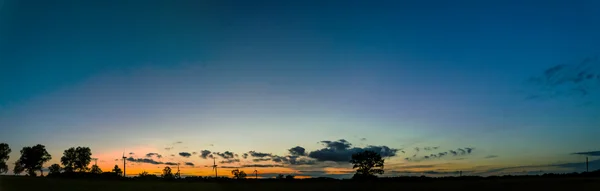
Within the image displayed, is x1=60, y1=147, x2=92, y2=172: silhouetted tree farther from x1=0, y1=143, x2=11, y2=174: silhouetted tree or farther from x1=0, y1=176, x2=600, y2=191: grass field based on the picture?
x1=0, y1=176, x2=600, y2=191: grass field

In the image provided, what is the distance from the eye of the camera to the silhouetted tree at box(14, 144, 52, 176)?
113m

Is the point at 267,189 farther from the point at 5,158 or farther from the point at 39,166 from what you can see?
the point at 5,158

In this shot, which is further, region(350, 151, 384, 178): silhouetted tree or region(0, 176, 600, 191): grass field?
region(350, 151, 384, 178): silhouetted tree

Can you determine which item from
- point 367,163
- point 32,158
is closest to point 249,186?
point 367,163

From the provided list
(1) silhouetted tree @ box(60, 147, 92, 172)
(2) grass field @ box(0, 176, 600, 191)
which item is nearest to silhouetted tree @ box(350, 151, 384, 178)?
(2) grass field @ box(0, 176, 600, 191)

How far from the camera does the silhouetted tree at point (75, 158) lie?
120875mm

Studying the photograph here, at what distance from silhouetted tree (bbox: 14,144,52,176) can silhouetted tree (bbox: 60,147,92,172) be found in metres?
5.33

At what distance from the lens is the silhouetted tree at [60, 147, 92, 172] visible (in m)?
121

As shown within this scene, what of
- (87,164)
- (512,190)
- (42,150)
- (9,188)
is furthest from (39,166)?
(512,190)

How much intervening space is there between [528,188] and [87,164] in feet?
370

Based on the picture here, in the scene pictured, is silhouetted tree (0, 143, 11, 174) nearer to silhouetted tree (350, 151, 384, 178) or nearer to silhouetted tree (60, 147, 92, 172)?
silhouetted tree (60, 147, 92, 172)

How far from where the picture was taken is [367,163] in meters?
108

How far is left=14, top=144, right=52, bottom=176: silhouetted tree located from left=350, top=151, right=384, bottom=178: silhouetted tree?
269ft

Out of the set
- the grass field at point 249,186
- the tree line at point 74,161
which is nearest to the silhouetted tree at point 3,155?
the tree line at point 74,161
